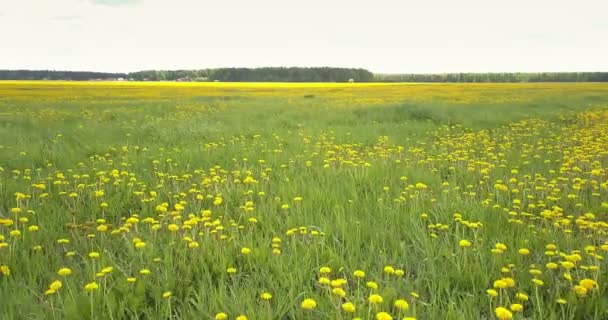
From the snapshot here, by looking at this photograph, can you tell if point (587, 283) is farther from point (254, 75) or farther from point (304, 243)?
point (254, 75)

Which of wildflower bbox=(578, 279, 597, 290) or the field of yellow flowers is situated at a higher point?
wildflower bbox=(578, 279, 597, 290)

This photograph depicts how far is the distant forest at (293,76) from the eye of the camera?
236ft

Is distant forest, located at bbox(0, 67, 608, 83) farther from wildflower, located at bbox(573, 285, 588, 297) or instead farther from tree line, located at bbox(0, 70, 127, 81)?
wildflower, located at bbox(573, 285, 588, 297)

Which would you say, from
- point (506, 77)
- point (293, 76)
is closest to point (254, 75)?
point (293, 76)

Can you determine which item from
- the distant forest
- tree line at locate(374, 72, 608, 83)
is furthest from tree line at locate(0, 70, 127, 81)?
tree line at locate(374, 72, 608, 83)

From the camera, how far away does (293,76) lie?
275 feet

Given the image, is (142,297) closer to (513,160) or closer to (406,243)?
(406,243)

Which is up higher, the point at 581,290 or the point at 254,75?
the point at 254,75

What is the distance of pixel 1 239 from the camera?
3053 mm

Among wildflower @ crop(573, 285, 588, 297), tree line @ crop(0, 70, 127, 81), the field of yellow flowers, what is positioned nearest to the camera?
wildflower @ crop(573, 285, 588, 297)

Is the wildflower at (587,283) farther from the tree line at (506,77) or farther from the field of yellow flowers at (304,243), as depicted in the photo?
the tree line at (506,77)

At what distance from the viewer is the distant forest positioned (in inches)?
2837

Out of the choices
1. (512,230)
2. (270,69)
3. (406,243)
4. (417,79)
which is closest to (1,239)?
(406,243)

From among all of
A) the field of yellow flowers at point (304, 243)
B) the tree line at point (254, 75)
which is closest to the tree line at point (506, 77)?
the tree line at point (254, 75)
